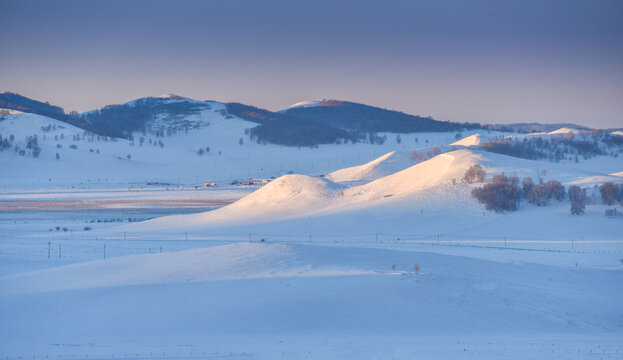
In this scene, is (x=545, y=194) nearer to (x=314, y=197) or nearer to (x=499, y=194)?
(x=499, y=194)

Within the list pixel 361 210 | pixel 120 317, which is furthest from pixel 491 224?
pixel 120 317

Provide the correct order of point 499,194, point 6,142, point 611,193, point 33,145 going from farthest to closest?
1. point 6,142
2. point 33,145
3. point 499,194
4. point 611,193

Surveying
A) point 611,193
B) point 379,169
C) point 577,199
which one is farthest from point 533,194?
point 379,169

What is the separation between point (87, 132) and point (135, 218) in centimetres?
13101

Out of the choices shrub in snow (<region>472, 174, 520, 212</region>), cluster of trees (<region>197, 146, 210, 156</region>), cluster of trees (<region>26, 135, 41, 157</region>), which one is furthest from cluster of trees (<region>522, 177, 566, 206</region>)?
cluster of trees (<region>197, 146, 210, 156</region>)

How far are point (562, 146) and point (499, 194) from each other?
3395 inches

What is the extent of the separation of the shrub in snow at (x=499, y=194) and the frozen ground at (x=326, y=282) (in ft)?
3.50

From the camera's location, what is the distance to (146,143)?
584 feet

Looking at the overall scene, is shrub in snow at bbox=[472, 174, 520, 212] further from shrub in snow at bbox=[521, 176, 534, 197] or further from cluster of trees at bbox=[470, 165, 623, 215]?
shrub in snow at bbox=[521, 176, 534, 197]

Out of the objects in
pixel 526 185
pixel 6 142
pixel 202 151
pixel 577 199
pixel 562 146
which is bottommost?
pixel 577 199

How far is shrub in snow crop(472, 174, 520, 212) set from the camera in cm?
4778

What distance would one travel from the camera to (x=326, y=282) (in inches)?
899

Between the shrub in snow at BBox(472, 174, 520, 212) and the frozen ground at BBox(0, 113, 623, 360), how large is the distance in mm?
1066

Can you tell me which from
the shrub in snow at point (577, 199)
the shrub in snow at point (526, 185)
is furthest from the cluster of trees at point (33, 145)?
the shrub in snow at point (577, 199)
